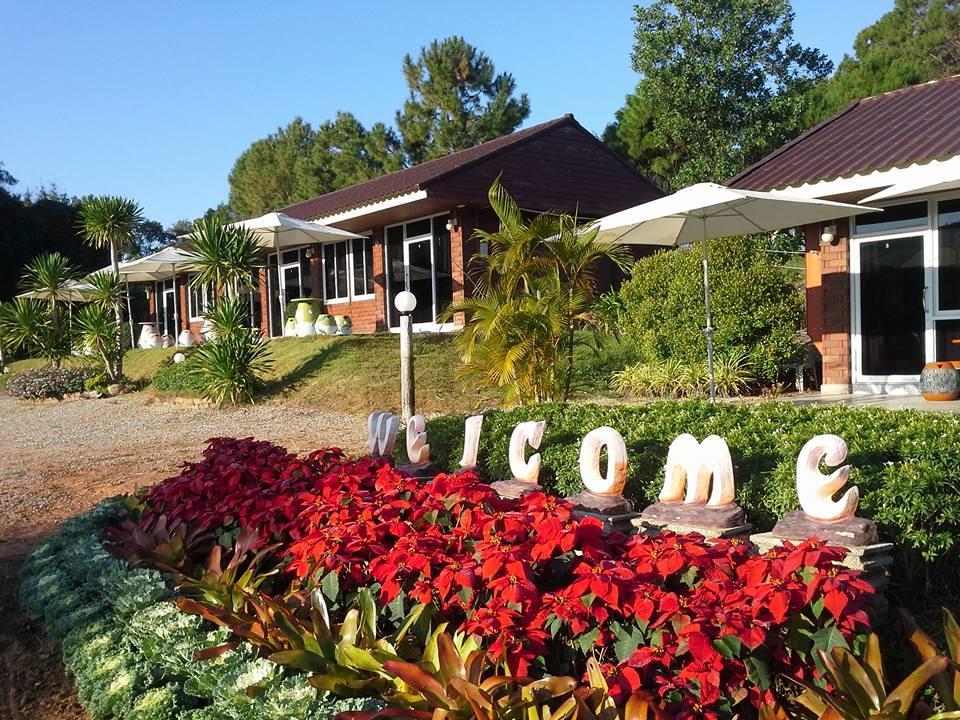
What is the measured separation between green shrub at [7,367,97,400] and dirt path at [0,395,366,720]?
171 centimetres

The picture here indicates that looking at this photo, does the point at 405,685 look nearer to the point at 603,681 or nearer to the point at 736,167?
the point at 603,681

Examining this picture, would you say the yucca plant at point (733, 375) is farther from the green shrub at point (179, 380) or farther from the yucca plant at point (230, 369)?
the green shrub at point (179, 380)

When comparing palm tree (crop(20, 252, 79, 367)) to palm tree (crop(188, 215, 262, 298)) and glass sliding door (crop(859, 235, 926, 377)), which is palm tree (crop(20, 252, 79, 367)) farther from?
glass sliding door (crop(859, 235, 926, 377))

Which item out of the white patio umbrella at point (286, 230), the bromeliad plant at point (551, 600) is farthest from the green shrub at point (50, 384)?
the bromeliad plant at point (551, 600)

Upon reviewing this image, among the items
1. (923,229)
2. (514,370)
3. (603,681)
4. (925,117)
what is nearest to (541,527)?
(603,681)

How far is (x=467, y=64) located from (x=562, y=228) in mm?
28695

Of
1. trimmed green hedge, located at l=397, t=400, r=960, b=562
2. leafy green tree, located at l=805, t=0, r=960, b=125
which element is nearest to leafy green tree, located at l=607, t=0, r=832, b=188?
leafy green tree, located at l=805, t=0, r=960, b=125

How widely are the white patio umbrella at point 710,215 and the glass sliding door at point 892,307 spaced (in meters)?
2.09

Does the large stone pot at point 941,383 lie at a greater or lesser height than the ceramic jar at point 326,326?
A: lesser

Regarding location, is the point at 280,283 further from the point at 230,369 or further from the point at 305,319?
the point at 230,369

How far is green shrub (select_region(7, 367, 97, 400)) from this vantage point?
1711 centimetres

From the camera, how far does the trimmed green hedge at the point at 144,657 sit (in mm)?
2285

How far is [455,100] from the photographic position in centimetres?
3406

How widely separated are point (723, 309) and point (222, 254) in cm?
869
